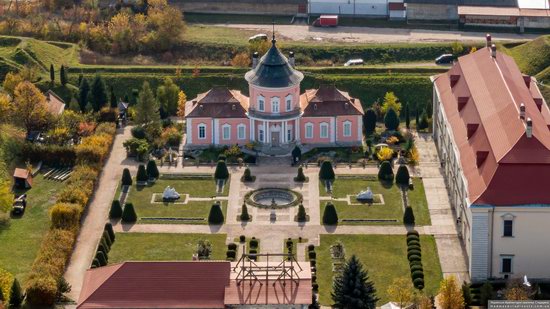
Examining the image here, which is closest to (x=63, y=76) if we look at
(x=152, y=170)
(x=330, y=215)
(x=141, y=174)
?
(x=152, y=170)

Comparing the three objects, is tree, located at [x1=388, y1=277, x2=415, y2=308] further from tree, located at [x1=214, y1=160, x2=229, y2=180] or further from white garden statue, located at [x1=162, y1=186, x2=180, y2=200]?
tree, located at [x1=214, y1=160, x2=229, y2=180]

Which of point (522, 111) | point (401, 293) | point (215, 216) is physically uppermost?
point (522, 111)

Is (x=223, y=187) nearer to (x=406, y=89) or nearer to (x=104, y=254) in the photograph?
(x=104, y=254)

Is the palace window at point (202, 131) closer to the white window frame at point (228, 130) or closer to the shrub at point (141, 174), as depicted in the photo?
the white window frame at point (228, 130)

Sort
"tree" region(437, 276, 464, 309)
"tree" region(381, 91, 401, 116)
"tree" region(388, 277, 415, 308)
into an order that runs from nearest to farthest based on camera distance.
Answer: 1. "tree" region(437, 276, 464, 309)
2. "tree" region(388, 277, 415, 308)
3. "tree" region(381, 91, 401, 116)

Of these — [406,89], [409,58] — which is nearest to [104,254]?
[406,89]

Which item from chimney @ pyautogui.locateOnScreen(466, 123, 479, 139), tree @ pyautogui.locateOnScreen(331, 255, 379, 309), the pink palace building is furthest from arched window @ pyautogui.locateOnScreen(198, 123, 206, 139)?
tree @ pyautogui.locateOnScreen(331, 255, 379, 309)

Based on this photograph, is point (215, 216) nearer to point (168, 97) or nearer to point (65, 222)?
point (65, 222)

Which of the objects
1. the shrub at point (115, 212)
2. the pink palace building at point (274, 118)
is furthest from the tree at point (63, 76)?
the shrub at point (115, 212)
